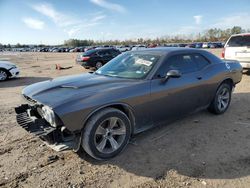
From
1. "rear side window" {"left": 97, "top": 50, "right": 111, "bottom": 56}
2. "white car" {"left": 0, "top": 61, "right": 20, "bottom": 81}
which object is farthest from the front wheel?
"rear side window" {"left": 97, "top": 50, "right": 111, "bottom": 56}

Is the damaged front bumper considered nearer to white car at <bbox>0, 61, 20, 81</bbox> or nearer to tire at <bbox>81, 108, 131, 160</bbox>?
tire at <bbox>81, 108, 131, 160</bbox>

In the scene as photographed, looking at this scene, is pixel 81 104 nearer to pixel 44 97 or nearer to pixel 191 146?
pixel 44 97

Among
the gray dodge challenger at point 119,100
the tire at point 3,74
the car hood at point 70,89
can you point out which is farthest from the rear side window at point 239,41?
the tire at point 3,74

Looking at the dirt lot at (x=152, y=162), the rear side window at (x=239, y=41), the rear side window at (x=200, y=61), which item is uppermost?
the rear side window at (x=239, y=41)

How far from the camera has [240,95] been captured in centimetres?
750

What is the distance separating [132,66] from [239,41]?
761 cm

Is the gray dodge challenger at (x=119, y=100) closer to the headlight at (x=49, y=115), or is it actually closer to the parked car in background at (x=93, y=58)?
the headlight at (x=49, y=115)

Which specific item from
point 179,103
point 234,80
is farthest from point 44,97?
point 234,80

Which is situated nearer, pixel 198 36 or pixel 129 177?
pixel 129 177

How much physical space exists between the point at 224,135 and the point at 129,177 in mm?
2186

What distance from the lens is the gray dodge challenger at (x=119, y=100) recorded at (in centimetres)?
335

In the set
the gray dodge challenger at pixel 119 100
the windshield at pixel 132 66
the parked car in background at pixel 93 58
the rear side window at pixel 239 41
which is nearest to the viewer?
the gray dodge challenger at pixel 119 100

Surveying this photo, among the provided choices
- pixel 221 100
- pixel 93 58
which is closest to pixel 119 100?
pixel 221 100

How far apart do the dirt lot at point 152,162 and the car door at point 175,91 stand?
0.44 metres
